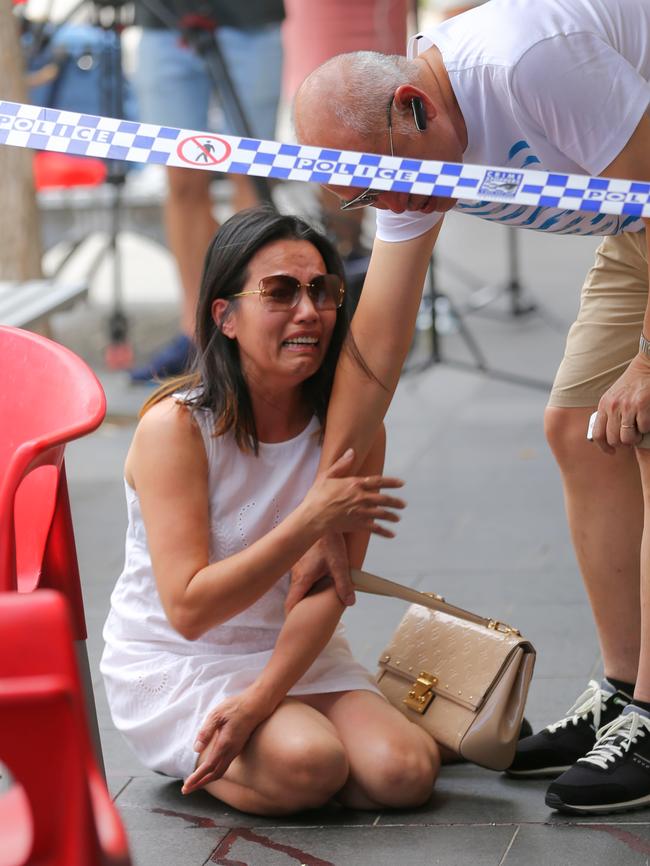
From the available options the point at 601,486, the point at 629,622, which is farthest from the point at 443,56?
the point at 629,622

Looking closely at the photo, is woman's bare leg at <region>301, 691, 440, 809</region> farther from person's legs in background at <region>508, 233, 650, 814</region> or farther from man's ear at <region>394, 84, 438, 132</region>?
man's ear at <region>394, 84, 438, 132</region>

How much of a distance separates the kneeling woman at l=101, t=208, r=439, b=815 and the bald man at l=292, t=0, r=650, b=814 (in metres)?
0.11

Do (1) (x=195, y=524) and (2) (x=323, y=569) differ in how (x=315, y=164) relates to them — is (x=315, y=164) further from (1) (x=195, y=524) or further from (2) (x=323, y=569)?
(2) (x=323, y=569)

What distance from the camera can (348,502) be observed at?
255cm

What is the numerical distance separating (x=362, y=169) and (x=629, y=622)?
117 cm

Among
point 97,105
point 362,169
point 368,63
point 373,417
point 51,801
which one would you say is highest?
point 97,105

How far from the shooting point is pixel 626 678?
9.43ft

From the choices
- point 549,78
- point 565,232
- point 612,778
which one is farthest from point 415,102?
→ point 612,778

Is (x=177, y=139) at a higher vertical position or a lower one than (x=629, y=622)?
higher

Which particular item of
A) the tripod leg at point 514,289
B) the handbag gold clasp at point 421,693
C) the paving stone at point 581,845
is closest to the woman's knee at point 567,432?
the handbag gold clasp at point 421,693

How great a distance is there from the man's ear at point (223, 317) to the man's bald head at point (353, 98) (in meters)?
0.45

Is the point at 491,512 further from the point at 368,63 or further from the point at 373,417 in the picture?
the point at 368,63

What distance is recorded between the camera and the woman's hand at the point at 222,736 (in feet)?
8.62

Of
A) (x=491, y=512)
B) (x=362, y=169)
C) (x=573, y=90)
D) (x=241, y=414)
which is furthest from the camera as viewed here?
(x=491, y=512)
